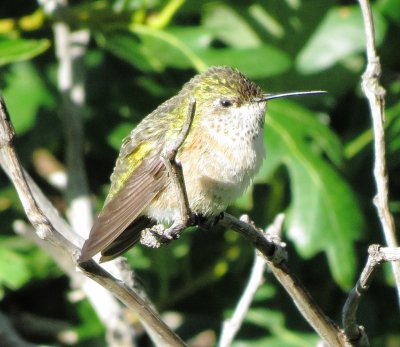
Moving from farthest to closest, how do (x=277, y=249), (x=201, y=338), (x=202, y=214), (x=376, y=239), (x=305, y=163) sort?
1. (x=201, y=338)
2. (x=376, y=239)
3. (x=305, y=163)
4. (x=202, y=214)
5. (x=277, y=249)

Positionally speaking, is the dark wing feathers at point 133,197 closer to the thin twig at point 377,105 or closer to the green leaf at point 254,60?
the thin twig at point 377,105

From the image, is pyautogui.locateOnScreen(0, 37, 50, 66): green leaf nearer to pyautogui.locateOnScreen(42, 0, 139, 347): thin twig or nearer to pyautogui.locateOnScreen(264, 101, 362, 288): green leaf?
pyautogui.locateOnScreen(42, 0, 139, 347): thin twig

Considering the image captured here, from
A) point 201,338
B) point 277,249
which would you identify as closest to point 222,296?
point 201,338

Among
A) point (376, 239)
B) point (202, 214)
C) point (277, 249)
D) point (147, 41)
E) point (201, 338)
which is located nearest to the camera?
point (277, 249)

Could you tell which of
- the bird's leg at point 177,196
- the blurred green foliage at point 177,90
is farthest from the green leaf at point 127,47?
the bird's leg at point 177,196

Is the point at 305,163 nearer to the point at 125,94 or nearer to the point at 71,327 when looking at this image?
the point at 125,94
